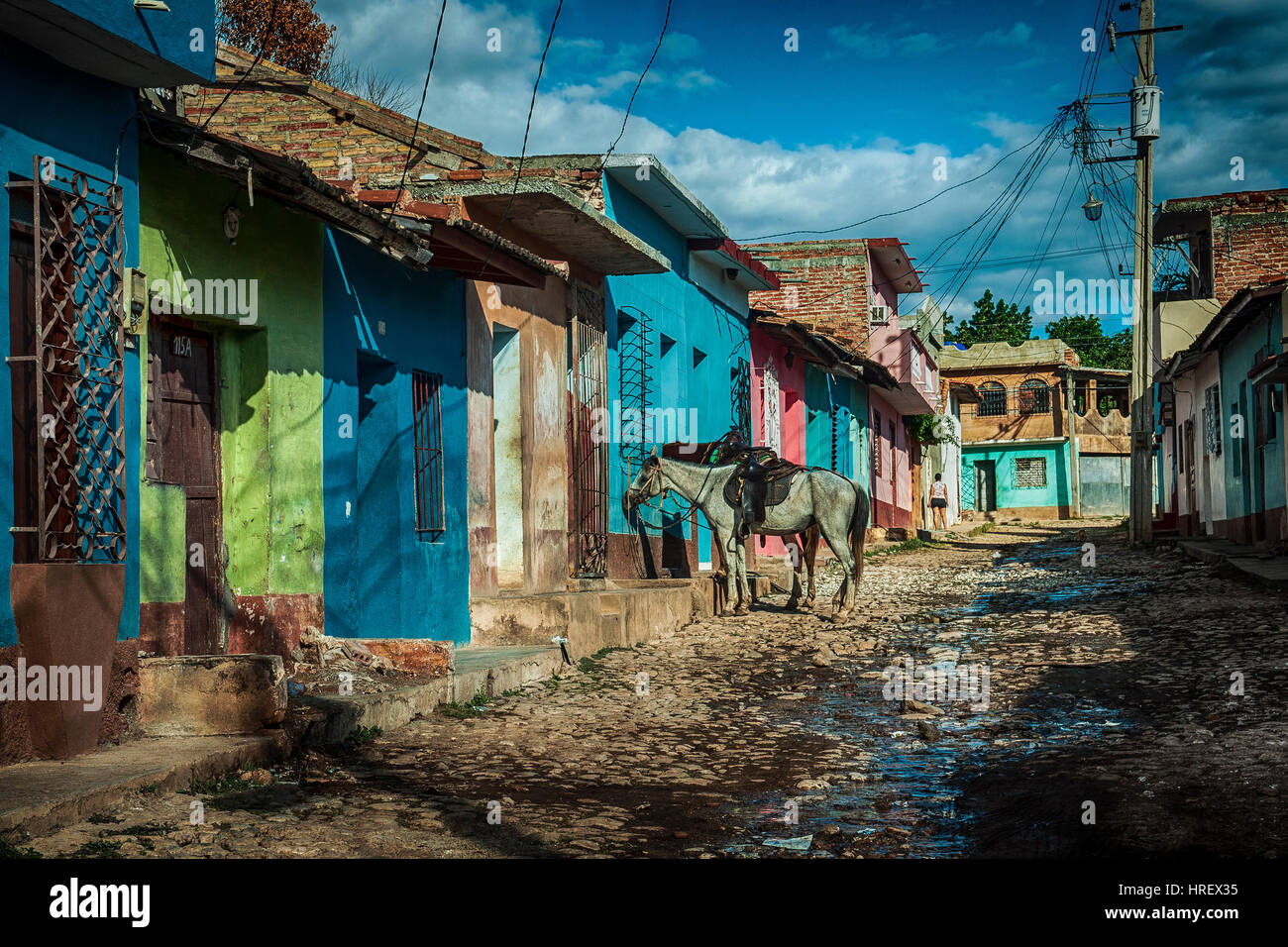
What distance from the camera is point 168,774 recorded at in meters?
5.53

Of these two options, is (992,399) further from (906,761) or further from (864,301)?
(906,761)

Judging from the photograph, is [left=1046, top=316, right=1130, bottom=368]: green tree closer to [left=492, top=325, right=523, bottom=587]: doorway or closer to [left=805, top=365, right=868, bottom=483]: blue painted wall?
[left=805, top=365, right=868, bottom=483]: blue painted wall

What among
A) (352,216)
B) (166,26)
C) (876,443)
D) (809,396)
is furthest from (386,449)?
(876,443)

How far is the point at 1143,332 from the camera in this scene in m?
20.8

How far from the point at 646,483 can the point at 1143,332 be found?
35.8ft

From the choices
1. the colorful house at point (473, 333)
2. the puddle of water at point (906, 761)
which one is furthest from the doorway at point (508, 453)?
the puddle of water at point (906, 761)

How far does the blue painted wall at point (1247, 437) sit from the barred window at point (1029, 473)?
2676 cm

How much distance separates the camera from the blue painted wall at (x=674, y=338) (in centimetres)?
1478

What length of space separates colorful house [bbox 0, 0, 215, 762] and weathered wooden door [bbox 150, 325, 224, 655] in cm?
111

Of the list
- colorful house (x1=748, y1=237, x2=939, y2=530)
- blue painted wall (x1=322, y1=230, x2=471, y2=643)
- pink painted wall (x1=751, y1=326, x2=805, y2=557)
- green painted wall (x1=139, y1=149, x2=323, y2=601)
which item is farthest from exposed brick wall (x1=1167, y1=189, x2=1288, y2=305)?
green painted wall (x1=139, y1=149, x2=323, y2=601)

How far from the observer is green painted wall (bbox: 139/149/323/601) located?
7664mm
